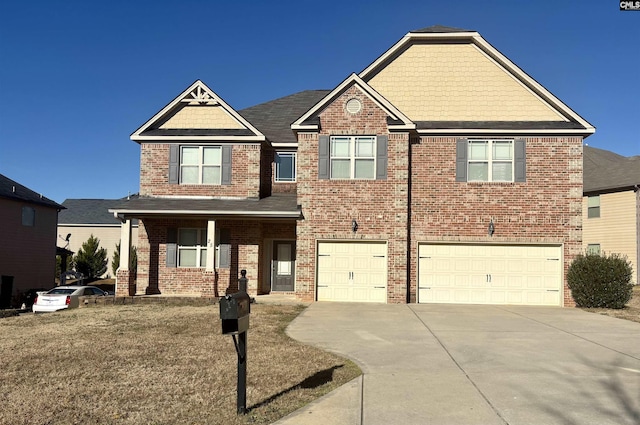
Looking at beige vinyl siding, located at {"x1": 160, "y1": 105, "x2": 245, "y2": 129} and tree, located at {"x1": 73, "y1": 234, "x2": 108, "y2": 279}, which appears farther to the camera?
tree, located at {"x1": 73, "y1": 234, "x2": 108, "y2": 279}

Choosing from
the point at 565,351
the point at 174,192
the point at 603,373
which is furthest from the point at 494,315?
the point at 174,192

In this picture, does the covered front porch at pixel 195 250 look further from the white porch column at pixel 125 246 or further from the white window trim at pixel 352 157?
the white window trim at pixel 352 157

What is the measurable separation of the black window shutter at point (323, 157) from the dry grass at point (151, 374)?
684 cm

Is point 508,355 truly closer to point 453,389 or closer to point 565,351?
point 565,351

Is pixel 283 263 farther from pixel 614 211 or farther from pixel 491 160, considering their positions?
pixel 614 211

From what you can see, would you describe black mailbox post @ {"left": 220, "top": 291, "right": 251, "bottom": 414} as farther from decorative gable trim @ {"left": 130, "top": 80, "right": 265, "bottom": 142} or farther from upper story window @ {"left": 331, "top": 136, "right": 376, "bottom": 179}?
decorative gable trim @ {"left": 130, "top": 80, "right": 265, "bottom": 142}

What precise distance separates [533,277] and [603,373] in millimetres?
10051

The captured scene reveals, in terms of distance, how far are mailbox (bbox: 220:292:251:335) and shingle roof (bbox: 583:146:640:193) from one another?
1077 inches

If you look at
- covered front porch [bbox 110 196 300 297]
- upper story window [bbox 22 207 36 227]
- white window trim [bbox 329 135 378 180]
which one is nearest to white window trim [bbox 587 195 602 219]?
white window trim [bbox 329 135 378 180]

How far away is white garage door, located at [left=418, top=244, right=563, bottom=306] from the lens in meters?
16.9

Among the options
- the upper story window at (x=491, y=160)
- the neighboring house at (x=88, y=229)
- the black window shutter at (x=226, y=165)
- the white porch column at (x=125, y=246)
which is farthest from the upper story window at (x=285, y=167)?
the neighboring house at (x=88, y=229)

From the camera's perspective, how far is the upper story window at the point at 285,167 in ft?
65.0

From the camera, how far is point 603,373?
7434mm

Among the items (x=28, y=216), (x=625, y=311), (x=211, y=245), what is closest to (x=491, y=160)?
(x=625, y=311)
